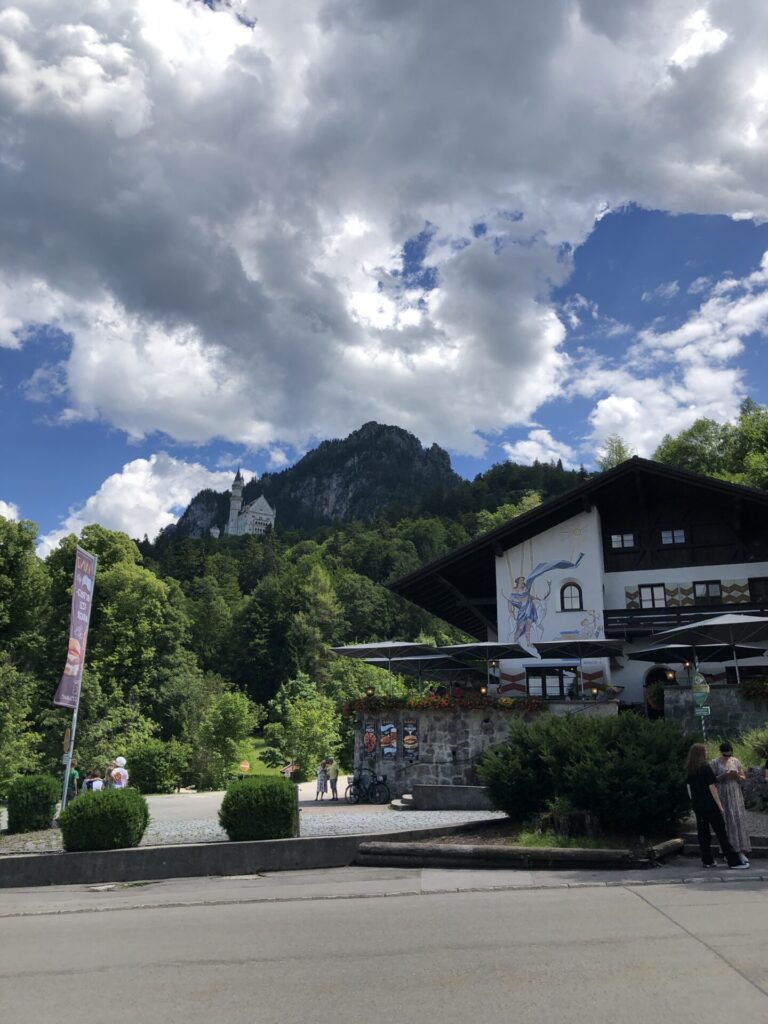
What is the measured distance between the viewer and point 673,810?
1085cm

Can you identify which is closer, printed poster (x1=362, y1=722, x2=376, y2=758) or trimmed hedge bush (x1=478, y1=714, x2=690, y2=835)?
trimmed hedge bush (x1=478, y1=714, x2=690, y2=835)

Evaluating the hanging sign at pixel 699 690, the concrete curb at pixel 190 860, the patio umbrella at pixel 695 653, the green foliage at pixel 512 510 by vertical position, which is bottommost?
the concrete curb at pixel 190 860

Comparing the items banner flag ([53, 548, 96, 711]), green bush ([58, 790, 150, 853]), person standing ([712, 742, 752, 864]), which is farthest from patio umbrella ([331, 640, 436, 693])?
person standing ([712, 742, 752, 864])

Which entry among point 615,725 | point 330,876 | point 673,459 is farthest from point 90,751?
point 673,459

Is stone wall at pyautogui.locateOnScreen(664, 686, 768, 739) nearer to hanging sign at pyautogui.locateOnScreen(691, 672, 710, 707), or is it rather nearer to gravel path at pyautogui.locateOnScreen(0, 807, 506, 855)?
hanging sign at pyautogui.locateOnScreen(691, 672, 710, 707)

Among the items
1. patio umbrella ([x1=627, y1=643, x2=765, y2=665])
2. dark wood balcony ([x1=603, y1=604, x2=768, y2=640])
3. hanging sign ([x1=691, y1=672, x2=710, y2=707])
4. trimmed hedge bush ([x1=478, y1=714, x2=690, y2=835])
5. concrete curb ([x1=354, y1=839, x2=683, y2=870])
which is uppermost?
dark wood balcony ([x1=603, y1=604, x2=768, y2=640])

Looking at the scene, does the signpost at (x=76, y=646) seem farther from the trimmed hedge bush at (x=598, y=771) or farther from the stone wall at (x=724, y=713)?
the stone wall at (x=724, y=713)

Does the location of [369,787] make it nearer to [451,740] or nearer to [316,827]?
[451,740]

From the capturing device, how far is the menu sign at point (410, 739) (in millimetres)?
19562

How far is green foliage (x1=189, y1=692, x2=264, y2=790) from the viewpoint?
41.6 meters

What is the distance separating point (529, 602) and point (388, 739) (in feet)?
31.9

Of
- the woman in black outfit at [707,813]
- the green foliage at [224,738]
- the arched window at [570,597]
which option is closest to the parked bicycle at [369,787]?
the arched window at [570,597]

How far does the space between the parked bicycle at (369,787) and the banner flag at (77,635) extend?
7246 mm

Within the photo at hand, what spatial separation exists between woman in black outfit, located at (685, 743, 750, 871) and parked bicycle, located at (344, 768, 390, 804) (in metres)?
10.9
